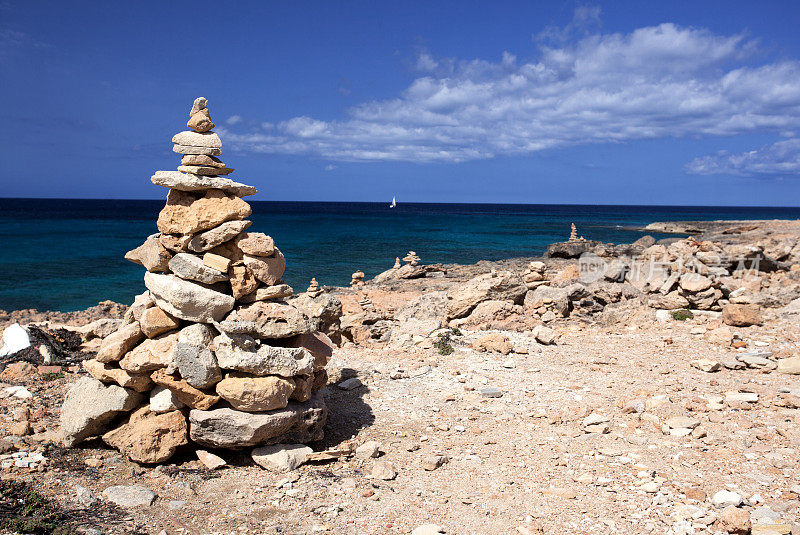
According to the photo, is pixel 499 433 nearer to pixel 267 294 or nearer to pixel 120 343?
pixel 267 294

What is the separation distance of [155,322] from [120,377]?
89cm

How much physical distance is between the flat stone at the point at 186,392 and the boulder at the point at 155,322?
702 millimetres

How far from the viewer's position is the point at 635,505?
6.19 m

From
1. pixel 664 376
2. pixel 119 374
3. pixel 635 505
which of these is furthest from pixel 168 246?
pixel 664 376

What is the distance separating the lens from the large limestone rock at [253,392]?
282 inches

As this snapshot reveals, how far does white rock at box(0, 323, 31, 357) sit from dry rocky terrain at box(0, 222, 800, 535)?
0.56 feet

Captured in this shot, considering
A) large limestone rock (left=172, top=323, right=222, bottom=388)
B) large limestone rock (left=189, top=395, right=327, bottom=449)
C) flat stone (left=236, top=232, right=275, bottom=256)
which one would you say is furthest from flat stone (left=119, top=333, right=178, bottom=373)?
flat stone (left=236, top=232, right=275, bottom=256)

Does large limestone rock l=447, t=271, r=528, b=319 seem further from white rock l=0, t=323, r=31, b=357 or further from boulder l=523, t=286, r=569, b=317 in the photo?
white rock l=0, t=323, r=31, b=357

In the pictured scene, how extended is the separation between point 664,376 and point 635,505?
495 cm

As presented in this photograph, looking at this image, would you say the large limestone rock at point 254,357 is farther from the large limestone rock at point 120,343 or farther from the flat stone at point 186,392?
the large limestone rock at point 120,343

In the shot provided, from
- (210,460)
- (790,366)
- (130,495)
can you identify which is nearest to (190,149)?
(210,460)

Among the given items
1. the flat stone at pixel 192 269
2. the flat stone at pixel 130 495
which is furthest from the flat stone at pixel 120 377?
the flat stone at pixel 192 269

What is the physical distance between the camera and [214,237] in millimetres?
7832

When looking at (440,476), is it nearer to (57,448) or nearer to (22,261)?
(57,448)
